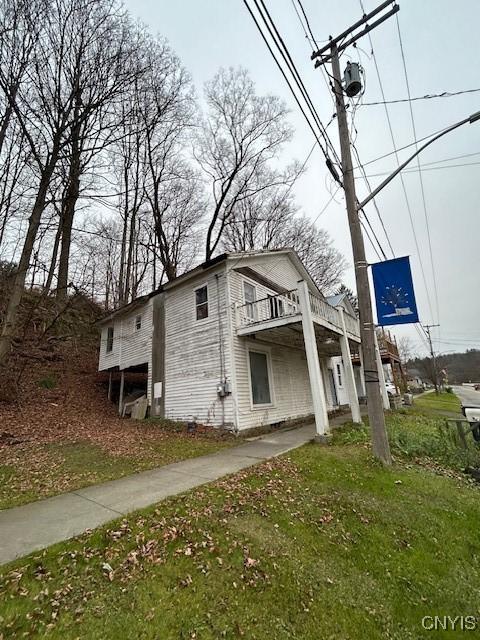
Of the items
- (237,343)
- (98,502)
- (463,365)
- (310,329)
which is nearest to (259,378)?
(237,343)

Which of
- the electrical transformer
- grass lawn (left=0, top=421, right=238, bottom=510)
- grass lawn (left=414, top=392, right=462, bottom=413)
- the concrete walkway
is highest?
the electrical transformer

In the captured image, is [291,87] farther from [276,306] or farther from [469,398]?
[469,398]

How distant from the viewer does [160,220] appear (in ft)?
70.7

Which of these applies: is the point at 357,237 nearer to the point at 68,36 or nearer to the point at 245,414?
the point at 245,414

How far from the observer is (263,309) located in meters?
12.5

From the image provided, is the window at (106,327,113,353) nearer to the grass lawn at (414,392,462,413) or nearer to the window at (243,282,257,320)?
the window at (243,282,257,320)

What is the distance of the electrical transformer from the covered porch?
4568 mm

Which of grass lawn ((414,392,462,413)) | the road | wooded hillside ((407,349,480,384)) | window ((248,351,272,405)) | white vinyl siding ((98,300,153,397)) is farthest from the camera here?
wooded hillside ((407,349,480,384))

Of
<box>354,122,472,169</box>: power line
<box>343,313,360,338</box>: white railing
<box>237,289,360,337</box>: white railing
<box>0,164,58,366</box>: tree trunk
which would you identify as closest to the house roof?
<box>237,289,360,337</box>: white railing

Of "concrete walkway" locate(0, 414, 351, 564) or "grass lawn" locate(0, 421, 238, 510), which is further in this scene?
"grass lawn" locate(0, 421, 238, 510)

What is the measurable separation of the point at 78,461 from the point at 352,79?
406 inches

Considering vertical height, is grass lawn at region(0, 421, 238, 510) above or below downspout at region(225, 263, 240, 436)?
below

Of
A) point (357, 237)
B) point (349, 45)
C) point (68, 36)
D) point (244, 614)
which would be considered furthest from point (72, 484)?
point (68, 36)

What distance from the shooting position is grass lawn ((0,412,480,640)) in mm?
2312
